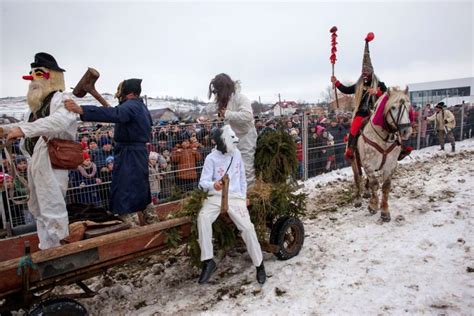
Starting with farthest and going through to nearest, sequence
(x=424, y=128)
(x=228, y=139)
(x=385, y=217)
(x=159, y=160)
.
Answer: (x=424, y=128)
(x=159, y=160)
(x=385, y=217)
(x=228, y=139)

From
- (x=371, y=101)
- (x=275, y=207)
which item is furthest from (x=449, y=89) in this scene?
(x=275, y=207)

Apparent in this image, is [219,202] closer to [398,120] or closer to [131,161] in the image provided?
[131,161]

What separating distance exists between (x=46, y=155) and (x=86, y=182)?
2670 mm

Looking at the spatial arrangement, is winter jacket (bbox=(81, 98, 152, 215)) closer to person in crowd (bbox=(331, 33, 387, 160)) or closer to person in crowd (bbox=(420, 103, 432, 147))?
person in crowd (bbox=(331, 33, 387, 160))

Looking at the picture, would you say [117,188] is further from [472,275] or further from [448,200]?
[448,200]

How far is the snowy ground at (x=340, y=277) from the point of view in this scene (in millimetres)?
3299

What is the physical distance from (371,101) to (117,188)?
17.0 feet

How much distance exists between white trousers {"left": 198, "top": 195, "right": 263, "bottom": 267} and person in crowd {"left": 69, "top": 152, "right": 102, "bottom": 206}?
2710 mm

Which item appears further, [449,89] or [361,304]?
[449,89]

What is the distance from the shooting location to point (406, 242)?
4.62m

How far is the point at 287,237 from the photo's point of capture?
4523 millimetres


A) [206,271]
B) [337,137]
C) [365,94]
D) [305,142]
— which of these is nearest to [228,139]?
[206,271]

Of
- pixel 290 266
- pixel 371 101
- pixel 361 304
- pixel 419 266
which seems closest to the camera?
pixel 361 304

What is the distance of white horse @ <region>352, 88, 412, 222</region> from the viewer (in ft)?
17.7
